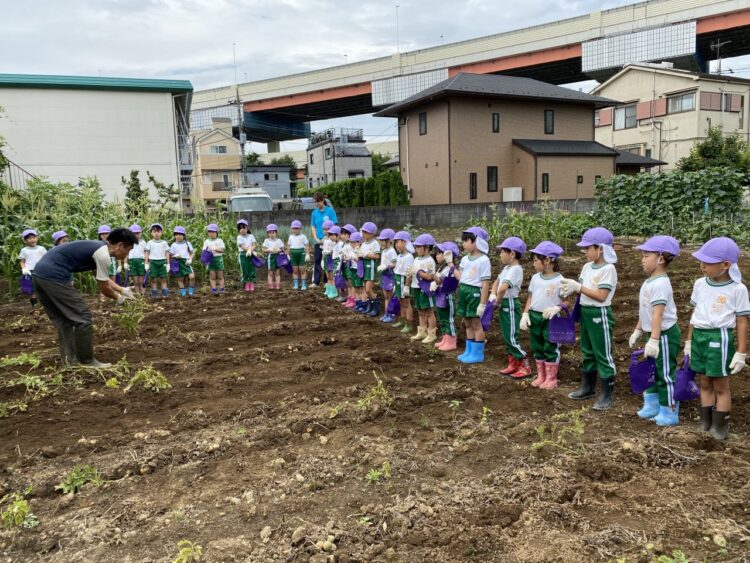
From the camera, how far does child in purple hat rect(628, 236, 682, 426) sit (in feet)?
13.8

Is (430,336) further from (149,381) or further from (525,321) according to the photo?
(149,381)

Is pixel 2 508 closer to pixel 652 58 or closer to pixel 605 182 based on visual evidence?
pixel 605 182

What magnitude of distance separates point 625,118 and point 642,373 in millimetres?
33082

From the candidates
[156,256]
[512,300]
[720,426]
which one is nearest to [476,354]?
[512,300]

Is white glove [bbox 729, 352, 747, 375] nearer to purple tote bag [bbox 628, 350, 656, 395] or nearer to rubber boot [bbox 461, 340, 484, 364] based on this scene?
purple tote bag [bbox 628, 350, 656, 395]

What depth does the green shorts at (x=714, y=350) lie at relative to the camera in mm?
3836

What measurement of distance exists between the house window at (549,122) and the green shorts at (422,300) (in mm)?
24134

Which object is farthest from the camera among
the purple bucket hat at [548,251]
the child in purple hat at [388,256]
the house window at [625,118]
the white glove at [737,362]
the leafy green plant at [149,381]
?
the house window at [625,118]

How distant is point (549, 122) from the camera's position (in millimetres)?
28391

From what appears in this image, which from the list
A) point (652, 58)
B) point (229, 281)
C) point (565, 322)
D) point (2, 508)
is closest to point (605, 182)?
point (229, 281)

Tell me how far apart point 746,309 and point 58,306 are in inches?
253

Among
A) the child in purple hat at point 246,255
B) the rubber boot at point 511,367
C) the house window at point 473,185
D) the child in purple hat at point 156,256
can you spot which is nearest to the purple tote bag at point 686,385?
the rubber boot at point 511,367

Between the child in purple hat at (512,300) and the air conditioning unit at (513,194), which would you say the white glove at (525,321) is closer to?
the child in purple hat at (512,300)

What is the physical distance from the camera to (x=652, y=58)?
39.2m
